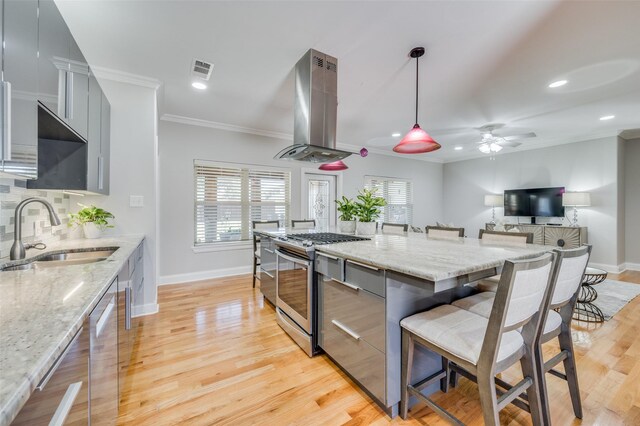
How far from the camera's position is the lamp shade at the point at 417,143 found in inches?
93.0

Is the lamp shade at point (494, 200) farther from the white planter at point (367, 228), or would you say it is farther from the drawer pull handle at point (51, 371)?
the drawer pull handle at point (51, 371)

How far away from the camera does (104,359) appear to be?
1.08 meters

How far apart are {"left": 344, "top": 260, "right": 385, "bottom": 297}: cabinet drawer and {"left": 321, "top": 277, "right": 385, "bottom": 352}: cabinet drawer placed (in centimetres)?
4

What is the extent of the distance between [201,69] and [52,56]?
1.46 meters

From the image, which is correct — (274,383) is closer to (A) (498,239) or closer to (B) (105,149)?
(A) (498,239)

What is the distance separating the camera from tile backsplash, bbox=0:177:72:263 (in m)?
1.54

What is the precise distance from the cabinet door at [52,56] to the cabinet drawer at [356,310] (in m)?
1.94

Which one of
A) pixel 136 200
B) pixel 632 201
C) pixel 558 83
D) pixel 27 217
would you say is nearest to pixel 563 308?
pixel 558 83

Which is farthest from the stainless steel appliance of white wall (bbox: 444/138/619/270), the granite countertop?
white wall (bbox: 444/138/619/270)

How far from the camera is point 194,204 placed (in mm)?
4250

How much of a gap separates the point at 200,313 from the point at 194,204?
1.97 metres

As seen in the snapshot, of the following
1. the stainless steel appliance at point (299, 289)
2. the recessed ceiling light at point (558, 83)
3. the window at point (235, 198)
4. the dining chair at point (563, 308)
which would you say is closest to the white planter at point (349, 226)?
the stainless steel appliance at point (299, 289)

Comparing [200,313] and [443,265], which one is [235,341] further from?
[443,265]

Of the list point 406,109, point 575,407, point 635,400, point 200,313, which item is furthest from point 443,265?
point 406,109
